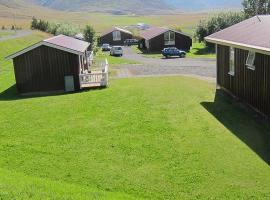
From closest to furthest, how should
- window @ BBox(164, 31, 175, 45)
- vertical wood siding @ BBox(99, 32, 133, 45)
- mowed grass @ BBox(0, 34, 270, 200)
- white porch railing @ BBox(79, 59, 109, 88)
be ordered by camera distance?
mowed grass @ BBox(0, 34, 270, 200) → white porch railing @ BBox(79, 59, 109, 88) → window @ BBox(164, 31, 175, 45) → vertical wood siding @ BBox(99, 32, 133, 45)

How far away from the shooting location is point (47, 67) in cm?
3055

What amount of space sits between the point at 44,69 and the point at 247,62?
15.6 metres

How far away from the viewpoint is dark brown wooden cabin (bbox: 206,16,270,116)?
1809 centimetres

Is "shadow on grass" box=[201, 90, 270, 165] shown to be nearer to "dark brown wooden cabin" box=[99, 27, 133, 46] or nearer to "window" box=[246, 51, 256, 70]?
"window" box=[246, 51, 256, 70]

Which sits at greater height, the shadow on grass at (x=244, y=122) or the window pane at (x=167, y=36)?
the window pane at (x=167, y=36)

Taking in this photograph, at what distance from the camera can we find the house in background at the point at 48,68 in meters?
30.1

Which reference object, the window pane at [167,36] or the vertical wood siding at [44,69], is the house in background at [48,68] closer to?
the vertical wood siding at [44,69]

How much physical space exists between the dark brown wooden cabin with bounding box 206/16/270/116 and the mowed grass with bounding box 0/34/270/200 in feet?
2.88

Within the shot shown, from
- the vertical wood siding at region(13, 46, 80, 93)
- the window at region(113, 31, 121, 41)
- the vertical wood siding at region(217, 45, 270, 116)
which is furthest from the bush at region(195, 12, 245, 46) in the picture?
the vertical wood siding at region(217, 45, 270, 116)

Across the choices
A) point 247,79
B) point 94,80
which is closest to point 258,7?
point 94,80

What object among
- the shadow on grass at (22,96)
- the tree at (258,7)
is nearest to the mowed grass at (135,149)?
the shadow on grass at (22,96)

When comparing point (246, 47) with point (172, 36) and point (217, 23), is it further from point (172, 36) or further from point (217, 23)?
point (217, 23)

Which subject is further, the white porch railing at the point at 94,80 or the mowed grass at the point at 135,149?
the white porch railing at the point at 94,80

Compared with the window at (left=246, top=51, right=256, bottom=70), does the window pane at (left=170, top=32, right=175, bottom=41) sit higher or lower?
lower
